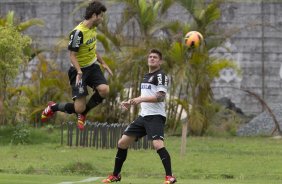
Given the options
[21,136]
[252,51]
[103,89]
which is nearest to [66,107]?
[103,89]

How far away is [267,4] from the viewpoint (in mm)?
28344

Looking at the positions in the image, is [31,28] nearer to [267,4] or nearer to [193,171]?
[267,4]

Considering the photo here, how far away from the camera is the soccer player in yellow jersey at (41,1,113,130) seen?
12904mm

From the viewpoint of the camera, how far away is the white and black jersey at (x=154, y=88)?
493 inches

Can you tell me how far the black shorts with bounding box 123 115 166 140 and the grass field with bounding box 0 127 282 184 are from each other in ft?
2.90

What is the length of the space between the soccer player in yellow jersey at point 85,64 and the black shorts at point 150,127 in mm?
818

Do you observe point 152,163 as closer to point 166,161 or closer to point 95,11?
point 166,161

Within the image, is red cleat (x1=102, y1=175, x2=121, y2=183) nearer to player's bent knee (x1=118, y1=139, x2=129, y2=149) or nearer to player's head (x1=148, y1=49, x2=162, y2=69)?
player's bent knee (x1=118, y1=139, x2=129, y2=149)

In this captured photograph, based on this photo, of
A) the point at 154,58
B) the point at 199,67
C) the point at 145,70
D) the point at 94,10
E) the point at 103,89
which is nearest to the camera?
the point at 154,58

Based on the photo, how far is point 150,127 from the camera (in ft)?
41.2

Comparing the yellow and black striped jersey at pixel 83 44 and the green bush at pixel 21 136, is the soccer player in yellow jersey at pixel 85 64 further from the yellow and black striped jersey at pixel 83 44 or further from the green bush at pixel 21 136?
the green bush at pixel 21 136

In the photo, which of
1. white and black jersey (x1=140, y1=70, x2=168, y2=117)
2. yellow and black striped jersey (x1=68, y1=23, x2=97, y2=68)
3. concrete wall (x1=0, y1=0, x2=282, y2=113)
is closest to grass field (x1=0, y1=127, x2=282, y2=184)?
white and black jersey (x1=140, y1=70, x2=168, y2=117)

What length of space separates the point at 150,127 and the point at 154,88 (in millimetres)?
561

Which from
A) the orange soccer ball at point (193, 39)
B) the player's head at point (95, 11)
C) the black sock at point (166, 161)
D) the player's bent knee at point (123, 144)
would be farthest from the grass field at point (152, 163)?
the orange soccer ball at point (193, 39)
